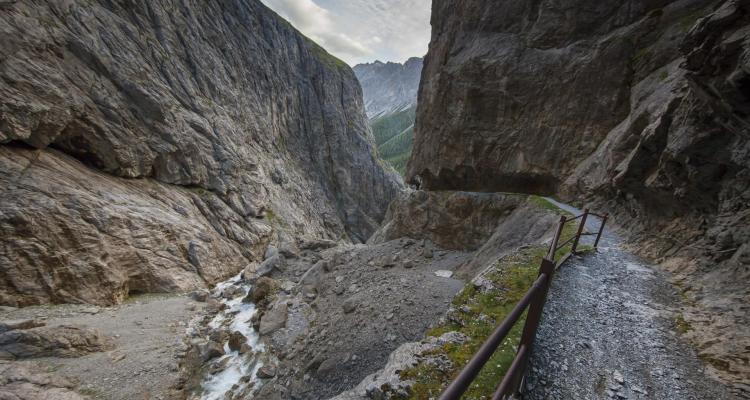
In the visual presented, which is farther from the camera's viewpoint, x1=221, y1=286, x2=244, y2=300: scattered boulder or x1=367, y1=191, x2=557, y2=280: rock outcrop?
x1=221, y1=286, x2=244, y2=300: scattered boulder

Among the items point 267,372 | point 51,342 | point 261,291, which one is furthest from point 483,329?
point 51,342

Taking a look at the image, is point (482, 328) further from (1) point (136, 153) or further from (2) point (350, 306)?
(1) point (136, 153)

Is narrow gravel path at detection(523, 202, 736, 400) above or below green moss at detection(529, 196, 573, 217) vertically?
below

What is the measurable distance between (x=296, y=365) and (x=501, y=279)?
398 inches

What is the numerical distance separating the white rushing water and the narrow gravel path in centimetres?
1321

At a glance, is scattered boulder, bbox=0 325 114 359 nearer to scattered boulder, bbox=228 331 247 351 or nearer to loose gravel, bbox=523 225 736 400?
scattered boulder, bbox=228 331 247 351

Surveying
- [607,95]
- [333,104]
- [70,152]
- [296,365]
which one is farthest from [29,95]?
[333,104]

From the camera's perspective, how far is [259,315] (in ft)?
60.8

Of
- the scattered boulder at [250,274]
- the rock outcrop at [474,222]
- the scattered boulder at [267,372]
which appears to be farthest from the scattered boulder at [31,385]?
the rock outcrop at [474,222]

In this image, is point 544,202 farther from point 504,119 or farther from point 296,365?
point 296,365

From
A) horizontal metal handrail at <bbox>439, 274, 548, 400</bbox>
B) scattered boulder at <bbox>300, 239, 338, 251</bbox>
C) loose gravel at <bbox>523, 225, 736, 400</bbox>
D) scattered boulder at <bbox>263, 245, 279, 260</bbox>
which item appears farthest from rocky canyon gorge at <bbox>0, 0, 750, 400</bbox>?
horizontal metal handrail at <bbox>439, 274, 548, 400</bbox>

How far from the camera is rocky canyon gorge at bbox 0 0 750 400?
5.97m

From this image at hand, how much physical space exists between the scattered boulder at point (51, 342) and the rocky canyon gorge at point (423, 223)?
0.34ft

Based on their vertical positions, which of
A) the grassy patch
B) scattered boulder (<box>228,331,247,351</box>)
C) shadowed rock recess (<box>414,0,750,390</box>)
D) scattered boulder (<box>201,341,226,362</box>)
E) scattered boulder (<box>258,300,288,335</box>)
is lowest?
scattered boulder (<box>201,341,226,362</box>)
